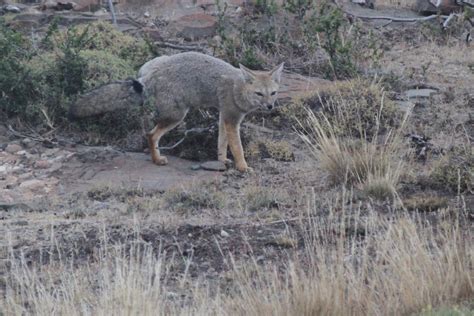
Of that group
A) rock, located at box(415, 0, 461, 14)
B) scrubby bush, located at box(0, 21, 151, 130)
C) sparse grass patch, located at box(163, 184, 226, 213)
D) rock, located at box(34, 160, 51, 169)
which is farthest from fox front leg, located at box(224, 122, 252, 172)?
rock, located at box(415, 0, 461, 14)

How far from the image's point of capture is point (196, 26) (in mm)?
17578

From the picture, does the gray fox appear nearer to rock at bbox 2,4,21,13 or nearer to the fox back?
the fox back

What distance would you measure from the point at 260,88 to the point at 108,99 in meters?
2.00

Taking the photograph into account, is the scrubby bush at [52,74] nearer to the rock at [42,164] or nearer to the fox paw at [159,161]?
the fox paw at [159,161]

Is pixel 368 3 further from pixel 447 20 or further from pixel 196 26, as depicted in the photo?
pixel 196 26

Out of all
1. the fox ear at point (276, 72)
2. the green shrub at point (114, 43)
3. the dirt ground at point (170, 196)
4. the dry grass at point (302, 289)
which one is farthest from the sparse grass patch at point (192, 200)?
the green shrub at point (114, 43)

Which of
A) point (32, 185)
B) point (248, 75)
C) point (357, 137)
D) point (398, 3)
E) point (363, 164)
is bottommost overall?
point (32, 185)

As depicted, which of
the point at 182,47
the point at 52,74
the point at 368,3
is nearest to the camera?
the point at 52,74

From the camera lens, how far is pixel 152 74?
39.9ft

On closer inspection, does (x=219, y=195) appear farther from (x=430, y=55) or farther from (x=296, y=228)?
(x=430, y=55)

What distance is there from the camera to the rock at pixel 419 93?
1427cm

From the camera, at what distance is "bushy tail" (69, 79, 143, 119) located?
39.4ft

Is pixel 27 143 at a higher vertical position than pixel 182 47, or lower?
lower

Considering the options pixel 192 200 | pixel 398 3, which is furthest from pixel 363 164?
pixel 398 3
